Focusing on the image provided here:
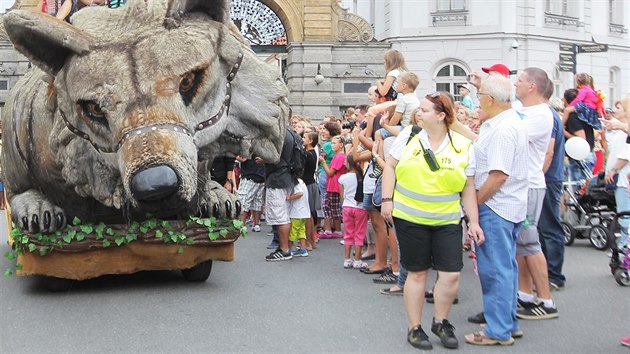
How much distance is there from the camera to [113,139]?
5.97m

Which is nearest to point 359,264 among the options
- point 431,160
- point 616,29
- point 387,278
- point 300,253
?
point 387,278

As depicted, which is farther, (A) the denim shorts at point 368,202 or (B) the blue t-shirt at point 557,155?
(A) the denim shorts at point 368,202

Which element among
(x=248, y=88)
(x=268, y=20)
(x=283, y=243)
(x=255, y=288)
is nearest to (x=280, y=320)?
(x=255, y=288)

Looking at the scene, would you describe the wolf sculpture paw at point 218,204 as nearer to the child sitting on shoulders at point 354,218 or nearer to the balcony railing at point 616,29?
the child sitting on shoulders at point 354,218

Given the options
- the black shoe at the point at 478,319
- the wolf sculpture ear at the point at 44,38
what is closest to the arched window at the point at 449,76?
the black shoe at the point at 478,319

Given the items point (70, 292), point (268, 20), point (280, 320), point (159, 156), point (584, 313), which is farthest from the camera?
point (268, 20)

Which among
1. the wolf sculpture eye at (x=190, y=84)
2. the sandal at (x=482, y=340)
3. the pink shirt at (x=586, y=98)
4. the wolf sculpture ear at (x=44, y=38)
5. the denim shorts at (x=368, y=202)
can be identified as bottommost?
the sandal at (x=482, y=340)

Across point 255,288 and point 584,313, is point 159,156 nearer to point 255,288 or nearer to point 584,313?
point 255,288

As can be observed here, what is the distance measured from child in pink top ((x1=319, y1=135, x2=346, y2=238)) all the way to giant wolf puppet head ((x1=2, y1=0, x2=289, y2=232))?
490cm

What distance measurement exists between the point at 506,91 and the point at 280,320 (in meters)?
2.60

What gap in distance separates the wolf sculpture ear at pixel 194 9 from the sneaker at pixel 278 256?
4200 mm

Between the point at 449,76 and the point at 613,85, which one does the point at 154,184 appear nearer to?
the point at 449,76

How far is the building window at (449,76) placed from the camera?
30.0 metres

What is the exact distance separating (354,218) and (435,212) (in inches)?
156
